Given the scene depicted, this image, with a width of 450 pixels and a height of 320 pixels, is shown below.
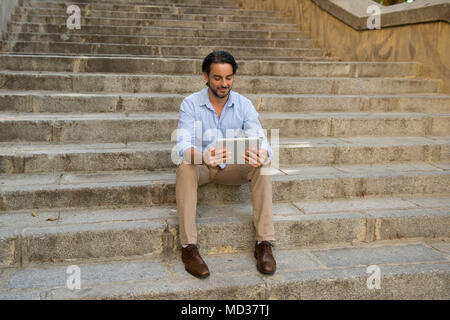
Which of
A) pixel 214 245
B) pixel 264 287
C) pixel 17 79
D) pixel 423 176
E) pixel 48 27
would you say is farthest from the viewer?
pixel 48 27

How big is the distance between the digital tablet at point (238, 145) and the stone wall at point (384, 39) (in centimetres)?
395

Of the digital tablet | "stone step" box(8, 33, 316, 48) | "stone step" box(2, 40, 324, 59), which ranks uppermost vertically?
"stone step" box(8, 33, 316, 48)

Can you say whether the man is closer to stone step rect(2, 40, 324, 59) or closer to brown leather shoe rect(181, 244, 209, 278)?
brown leather shoe rect(181, 244, 209, 278)

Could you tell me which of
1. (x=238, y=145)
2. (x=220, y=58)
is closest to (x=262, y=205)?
(x=238, y=145)

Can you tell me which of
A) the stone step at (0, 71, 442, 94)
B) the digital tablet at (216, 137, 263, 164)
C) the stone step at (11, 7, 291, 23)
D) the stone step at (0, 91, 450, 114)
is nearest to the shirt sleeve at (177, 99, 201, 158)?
the digital tablet at (216, 137, 263, 164)

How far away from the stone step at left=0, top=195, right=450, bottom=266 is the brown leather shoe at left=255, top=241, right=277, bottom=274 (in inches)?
8.5

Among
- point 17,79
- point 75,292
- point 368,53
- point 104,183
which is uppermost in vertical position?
point 368,53

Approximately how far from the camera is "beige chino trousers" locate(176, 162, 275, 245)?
9.95ft

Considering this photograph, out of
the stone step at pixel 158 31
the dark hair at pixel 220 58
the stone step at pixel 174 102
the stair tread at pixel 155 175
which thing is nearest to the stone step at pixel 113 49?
the stone step at pixel 158 31

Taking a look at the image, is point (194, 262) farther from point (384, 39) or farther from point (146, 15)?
point (146, 15)

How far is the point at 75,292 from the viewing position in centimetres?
263
